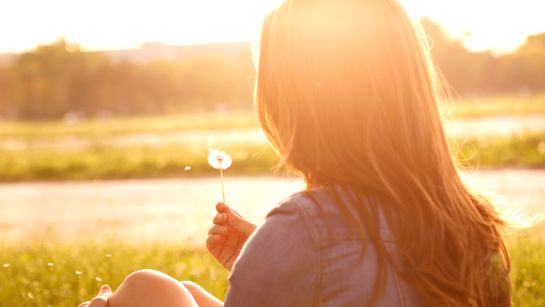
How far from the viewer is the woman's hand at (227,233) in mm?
2055

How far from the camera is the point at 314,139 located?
5.29 feet

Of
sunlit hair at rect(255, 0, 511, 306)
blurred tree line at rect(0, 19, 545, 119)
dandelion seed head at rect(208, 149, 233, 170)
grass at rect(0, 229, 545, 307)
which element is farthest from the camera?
blurred tree line at rect(0, 19, 545, 119)

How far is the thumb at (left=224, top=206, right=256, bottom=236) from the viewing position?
2.05m

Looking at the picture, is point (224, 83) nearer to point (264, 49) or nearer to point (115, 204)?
point (115, 204)

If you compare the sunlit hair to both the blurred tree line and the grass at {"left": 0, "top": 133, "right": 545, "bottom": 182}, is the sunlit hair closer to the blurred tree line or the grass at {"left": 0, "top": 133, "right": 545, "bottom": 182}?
the grass at {"left": 0, "top": 133, "right": 545, "bottom": 182}

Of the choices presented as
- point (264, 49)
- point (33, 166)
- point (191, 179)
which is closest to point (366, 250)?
point (264, 49)

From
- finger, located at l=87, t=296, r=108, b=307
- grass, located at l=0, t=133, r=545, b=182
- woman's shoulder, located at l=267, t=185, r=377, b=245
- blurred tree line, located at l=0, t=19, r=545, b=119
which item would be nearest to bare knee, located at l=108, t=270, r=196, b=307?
finger, located at l=87, t=296, r=108, b=307

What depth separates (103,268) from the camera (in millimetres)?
4406

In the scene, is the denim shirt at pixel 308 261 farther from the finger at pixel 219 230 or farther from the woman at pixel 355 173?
the finger at pixel 219 230

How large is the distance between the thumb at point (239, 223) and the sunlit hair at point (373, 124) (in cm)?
39

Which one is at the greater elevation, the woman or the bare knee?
the woman

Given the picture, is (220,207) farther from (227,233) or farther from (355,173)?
(355,173)

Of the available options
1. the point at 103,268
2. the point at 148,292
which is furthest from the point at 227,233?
the point at 103,268

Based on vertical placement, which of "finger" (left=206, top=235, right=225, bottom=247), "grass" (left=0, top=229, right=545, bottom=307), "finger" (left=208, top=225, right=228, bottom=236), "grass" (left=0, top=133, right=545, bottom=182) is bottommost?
"grass" (left=0, top=133, right=545, bottom=182)
